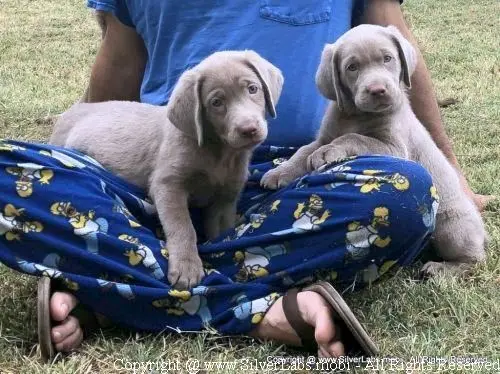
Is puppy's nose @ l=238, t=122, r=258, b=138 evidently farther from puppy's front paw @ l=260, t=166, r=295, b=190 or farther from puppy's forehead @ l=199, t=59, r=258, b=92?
puppy's front paw @ l=260, t=166, r=295, b=190

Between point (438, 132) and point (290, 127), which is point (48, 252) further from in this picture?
point (438, 132)

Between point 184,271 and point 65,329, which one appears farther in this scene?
point 184,271

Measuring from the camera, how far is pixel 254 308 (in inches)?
104

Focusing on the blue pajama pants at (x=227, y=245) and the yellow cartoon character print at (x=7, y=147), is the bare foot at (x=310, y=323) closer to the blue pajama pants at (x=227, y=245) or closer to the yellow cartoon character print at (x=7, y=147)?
the blue pajama pants at (x=227, y=245)

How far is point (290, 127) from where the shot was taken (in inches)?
134

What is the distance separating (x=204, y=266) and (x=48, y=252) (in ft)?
1.91

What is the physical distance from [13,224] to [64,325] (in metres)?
0.40

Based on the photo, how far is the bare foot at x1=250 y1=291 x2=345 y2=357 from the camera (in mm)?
2385

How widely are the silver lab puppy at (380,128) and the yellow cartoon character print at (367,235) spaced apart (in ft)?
1.23

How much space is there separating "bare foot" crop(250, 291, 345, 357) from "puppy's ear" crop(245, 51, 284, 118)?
0.77 meters

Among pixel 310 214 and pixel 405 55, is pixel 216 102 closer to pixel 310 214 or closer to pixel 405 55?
pixel 310 214

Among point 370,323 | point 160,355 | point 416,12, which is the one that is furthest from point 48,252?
point 416,12

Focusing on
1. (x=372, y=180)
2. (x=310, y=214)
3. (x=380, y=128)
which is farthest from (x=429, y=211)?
(x=380, y=128)

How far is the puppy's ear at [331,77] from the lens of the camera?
307 centimetres
